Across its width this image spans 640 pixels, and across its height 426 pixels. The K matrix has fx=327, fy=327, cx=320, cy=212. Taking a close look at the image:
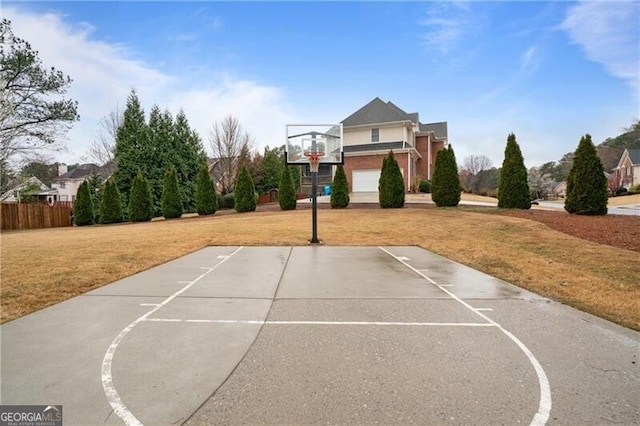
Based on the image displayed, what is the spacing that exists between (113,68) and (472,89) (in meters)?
15.7

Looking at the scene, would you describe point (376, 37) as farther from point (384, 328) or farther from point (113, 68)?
point (384, 328)

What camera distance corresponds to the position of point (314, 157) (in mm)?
10297

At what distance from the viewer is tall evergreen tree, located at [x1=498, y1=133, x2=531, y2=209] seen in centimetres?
1405

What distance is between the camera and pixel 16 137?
18.4 meters

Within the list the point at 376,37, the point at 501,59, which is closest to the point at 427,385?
the point at 376,37

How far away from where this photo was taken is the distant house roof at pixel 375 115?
88.9 feet

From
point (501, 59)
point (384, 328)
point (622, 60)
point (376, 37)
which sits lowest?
point (384, 328)

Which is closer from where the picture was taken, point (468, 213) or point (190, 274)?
point (190, 274)

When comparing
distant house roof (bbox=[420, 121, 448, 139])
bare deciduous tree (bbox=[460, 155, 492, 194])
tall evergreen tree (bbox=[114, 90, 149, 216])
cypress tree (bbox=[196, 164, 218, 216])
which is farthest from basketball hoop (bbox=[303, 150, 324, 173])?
bare deciduous tree (bbox=[460, 155, 492, 194])

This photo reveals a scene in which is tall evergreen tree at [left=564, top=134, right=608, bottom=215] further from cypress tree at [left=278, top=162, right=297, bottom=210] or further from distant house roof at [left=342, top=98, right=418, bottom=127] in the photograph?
distant house roof at [left=342, top=98, right=418, bottom=127]

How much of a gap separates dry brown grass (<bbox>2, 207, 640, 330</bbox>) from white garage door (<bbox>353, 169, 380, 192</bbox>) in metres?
11.9

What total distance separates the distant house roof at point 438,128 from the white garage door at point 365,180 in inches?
499

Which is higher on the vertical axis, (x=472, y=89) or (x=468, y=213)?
(x=472, y=89)

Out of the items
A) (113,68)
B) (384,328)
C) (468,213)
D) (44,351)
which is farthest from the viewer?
(468,213)
